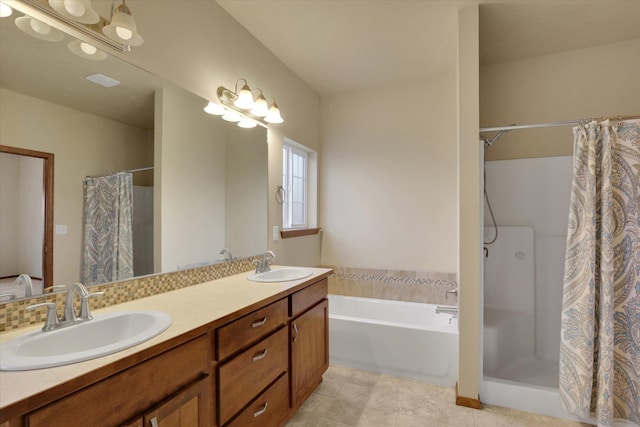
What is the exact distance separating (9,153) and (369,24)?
2167 mm

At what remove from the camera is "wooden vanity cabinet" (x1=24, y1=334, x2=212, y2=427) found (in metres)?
0.75

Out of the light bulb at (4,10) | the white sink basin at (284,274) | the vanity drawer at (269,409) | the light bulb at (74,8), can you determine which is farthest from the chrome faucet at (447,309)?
the light bulb at (4,10)

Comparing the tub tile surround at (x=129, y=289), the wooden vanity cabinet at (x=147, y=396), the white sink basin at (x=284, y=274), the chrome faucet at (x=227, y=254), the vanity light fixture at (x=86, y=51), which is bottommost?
the wooden vanity cabinet at (x=147, y=396)

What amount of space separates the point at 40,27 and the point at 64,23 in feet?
0.28

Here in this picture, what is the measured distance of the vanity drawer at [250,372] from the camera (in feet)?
4.13

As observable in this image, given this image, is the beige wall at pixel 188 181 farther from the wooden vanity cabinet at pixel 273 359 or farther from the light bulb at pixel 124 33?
the wooden vanity cabinet at pixel 273 359

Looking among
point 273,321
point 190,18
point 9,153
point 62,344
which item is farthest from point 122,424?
point 190,18

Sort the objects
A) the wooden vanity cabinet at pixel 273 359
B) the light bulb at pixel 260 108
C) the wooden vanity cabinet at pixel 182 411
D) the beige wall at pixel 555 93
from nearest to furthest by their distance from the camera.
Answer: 1. the wooden vanity cabinet at pixel 182 411
2. the wooden vanity cabinet at pixel 273 359
3. the light bulb at pixel 260 108
4. the beige wall at pixel 555 93

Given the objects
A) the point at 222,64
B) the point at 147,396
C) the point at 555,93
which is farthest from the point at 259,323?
the point at 555,93

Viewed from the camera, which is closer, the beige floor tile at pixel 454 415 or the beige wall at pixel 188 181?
the beige wall at pixel 188 181

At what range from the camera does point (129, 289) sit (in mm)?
1446

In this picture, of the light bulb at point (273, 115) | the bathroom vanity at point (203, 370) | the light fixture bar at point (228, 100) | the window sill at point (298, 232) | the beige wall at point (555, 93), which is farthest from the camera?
the window sill at point (298, 232)

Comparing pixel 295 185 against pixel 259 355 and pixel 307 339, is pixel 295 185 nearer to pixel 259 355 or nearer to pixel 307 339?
pixel 307 339

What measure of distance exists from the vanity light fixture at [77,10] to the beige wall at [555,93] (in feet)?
9.59
